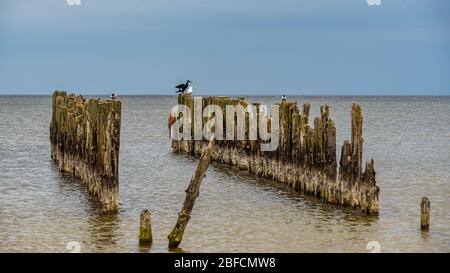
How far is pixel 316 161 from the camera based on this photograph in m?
21.8

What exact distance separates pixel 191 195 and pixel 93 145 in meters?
6.01

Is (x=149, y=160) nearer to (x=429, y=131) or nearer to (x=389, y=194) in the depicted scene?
(x=389, y=194)

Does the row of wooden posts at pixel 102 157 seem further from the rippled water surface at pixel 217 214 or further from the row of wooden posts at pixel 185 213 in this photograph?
the rippled water surface at pixel 217 214

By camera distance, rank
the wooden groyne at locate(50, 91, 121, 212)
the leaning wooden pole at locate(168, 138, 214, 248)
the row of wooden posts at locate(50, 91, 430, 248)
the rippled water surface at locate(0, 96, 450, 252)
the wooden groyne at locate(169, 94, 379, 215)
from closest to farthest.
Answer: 1. the leaning wooden pole at locate(168, 138, 214, 248)
2. the row of wooden posts at locate(50, 91, 430, 248)
3. the rippled water surface at locate(0, 96, 450, 252)
4. the wooden groyne at locate(50, 91, 121, 212)
5. the wooden groyne at locate(169, 94, 379, 215)

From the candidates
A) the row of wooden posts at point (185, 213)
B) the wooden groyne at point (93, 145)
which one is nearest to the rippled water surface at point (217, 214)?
the row of wooden posts at point (185, 213)

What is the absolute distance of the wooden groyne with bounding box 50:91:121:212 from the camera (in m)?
19.7

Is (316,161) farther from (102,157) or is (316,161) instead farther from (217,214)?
(102,157)

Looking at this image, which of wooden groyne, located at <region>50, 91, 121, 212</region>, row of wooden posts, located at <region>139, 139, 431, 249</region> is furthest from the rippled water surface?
wooden groyne, located at <region>50, 91, 121, 212</region>

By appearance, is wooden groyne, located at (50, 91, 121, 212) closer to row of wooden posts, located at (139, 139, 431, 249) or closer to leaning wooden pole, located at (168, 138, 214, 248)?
row of wooden posts, located at (139, 139, 431, 249)

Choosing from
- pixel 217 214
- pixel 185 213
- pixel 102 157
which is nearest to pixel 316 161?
pixel 217 214

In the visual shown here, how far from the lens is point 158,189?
86.5 ft

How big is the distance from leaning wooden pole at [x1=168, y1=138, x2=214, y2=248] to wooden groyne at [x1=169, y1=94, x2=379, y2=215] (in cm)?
454
